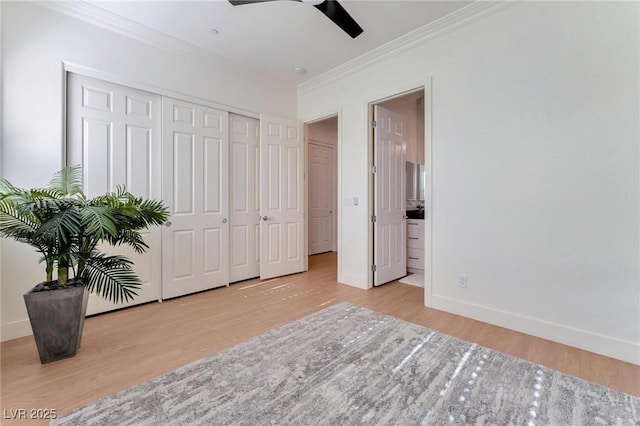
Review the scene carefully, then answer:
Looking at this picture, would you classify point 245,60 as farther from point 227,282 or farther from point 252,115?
point 227,282

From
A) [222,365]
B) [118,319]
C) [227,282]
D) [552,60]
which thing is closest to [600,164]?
[552,60]

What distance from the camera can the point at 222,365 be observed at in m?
1.85

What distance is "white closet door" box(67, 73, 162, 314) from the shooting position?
8.57ft

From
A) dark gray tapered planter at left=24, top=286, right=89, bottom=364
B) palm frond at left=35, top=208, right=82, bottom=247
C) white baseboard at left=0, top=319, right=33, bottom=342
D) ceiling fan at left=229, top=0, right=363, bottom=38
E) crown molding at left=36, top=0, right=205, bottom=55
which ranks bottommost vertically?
white baseboard at left=0, top=319, right=33, bottom=342

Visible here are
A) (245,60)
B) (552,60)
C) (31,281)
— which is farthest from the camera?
(245,60)

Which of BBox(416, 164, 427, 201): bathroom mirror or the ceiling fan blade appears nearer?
the ceiling fan blade

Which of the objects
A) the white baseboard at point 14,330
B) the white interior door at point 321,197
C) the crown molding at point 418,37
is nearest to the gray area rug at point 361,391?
Result: the white baseboard at point 14,330

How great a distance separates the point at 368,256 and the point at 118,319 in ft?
8.97

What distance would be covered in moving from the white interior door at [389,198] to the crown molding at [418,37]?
0.59 m

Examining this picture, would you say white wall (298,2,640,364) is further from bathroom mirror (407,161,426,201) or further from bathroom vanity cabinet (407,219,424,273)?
bathroom mirror (407,161,426,201)

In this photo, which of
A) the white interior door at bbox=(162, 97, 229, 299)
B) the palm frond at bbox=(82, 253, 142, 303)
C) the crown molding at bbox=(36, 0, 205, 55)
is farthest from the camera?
the white interior door at bbox=(162, 97, 229, 299)

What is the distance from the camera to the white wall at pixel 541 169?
6.37ft

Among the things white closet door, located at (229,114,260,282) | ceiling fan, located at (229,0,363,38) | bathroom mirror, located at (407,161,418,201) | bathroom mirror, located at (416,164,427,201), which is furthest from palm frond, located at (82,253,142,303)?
bathroom mirror, located at (416,164,427,201)

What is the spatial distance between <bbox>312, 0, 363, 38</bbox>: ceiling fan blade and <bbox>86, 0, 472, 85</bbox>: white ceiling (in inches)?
10.8
